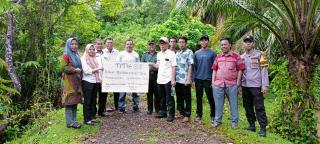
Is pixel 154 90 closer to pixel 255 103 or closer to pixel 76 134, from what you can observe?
pixel 76 134

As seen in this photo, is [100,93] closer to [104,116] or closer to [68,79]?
[104,116]

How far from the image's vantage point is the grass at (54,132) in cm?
771

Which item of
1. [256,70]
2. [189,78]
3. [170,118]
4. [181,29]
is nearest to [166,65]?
[189,78]

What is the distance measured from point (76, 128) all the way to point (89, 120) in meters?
0.46

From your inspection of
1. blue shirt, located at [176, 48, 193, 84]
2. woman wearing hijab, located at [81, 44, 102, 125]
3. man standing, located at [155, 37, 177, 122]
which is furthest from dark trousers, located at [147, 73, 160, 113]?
woman wearing hijab, located at [81, 44, 102, 125]

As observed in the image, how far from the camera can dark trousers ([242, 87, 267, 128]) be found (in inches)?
318

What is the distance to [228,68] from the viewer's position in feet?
26.9

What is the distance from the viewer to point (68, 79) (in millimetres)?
8023

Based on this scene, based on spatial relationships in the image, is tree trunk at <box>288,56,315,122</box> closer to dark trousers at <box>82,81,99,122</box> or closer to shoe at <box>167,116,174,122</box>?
shoe at <box>167,116,174,122</box>

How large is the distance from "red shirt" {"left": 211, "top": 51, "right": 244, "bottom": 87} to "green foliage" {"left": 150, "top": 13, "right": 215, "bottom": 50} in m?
5.59

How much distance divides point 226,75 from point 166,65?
1459 mm

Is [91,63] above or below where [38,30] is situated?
below

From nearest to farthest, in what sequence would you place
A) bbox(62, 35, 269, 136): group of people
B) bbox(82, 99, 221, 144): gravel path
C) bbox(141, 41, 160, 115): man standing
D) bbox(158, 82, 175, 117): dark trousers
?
bbox(82, 99, 221, 144): gravel path, bbox(62, 35, 269, 136): group of people, bbox(158, 82, 175, 117): dark trousers, bbox(141, 41, 160, 115): man standing

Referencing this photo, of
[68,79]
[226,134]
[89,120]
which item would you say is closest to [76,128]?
[89,120]
